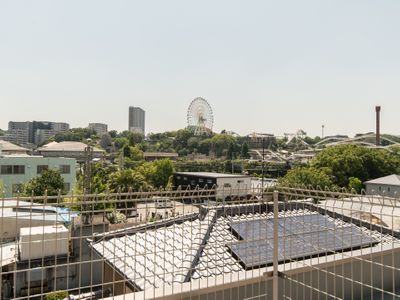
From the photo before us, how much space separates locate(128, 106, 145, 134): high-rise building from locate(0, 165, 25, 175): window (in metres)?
146

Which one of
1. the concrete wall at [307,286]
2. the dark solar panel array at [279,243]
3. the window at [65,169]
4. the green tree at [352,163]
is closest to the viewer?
the concrete wall at [307,286]

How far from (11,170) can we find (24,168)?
2.87 ft

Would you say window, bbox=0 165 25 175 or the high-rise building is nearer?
window, bbox=0 165 25 175

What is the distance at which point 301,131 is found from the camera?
317 feet

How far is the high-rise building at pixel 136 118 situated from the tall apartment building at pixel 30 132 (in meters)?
40.8

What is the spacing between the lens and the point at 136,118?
174500 millimetres

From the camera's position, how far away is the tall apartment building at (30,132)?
431 ft

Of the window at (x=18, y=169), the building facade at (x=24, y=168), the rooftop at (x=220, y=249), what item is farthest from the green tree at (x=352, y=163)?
the rooftop at (x=220, y=249)

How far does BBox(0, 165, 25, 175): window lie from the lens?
81.4 feet

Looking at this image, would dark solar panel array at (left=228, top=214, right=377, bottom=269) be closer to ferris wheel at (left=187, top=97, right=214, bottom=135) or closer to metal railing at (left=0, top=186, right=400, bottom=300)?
metal railing at (left=0, top=186, right=400, bottom=300)

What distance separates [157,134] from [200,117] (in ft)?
168

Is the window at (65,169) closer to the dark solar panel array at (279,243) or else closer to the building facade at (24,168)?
the building facade at (24,168)

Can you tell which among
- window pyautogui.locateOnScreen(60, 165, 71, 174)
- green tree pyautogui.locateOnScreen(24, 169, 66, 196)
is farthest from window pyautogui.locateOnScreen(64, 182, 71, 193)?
green tree pyautogui.locateOnScreen(24, 169, 66, 196)

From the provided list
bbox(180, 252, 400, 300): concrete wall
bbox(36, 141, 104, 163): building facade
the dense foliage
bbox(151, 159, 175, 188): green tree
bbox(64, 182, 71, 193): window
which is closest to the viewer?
bbox(180, 252, 400, 300): concrete wall
